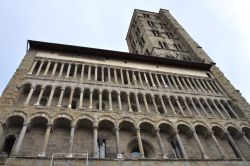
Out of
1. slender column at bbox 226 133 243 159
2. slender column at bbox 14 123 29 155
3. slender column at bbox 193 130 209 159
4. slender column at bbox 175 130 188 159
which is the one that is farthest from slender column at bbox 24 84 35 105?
slender column at bbox 226 133 243 159

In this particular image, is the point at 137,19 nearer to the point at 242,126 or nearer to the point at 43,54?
the point at 43,54

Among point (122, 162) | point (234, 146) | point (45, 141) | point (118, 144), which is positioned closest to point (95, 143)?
point (118, 144)

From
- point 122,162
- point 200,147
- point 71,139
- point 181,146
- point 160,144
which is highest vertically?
point 71,139

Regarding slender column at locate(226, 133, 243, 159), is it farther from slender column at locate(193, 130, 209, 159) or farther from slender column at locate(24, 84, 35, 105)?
slender column at locate(24, 84, 35, 105)

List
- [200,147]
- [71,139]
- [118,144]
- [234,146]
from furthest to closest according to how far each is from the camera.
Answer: [234,146] < [200,147] < [118,144] < [71,139]

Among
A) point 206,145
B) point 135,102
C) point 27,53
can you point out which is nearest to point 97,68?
point 135,102

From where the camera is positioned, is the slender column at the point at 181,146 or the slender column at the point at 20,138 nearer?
the slender column at the point at 20,138

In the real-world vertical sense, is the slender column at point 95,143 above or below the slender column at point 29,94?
below

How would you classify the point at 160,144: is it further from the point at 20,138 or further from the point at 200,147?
the point at 20,138

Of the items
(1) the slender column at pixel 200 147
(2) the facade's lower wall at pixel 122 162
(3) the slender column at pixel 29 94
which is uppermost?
(3) the slender column at pixel 29 94

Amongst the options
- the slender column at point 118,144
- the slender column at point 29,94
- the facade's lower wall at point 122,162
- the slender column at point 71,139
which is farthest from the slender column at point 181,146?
the slender column at point 29,94

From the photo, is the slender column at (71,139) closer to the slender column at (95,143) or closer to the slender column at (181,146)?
the slender column at (95,143)

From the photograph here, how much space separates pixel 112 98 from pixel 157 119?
13.5ft

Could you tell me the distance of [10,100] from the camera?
14.3m
